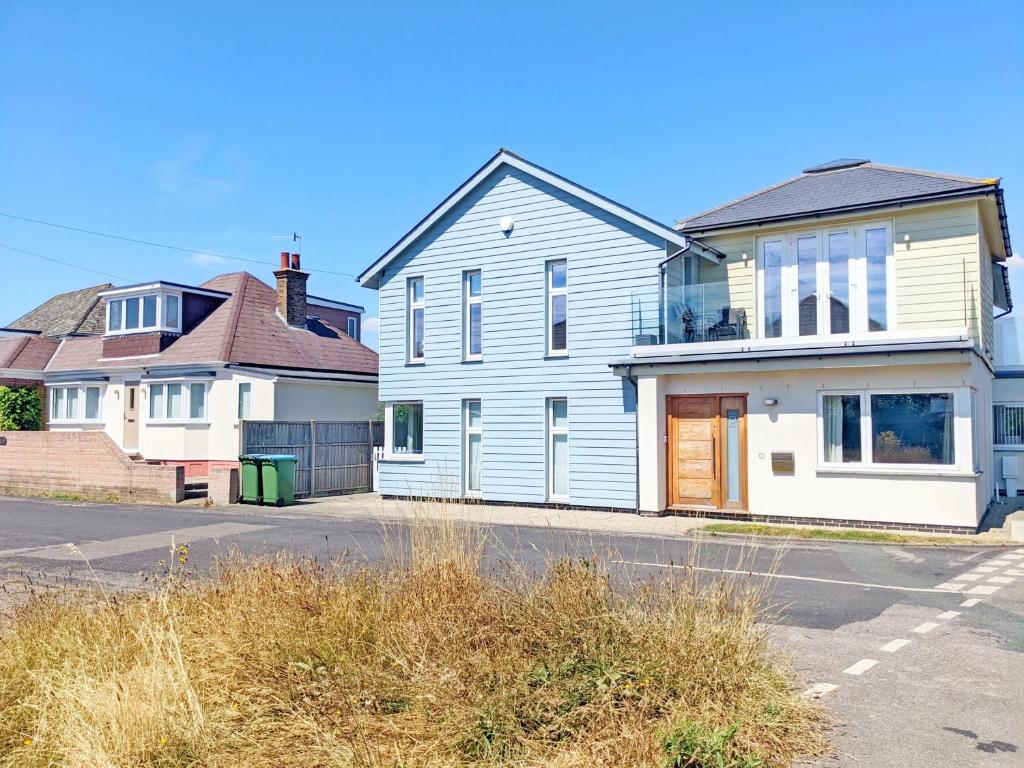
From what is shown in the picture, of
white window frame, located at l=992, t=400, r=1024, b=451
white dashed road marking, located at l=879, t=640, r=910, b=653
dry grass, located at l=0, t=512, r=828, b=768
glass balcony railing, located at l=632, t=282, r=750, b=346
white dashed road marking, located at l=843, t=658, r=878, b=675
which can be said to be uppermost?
glass balcony railing, located at l=632, t=282, r=750, b=346

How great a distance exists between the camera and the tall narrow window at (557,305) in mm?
18766

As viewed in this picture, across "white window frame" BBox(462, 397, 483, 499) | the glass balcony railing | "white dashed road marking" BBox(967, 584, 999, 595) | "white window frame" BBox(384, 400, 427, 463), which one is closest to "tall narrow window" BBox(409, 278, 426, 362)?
"white window frame" BBox(384, 400, 427, 463)

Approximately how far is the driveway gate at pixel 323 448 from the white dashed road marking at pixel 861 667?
17193 mm

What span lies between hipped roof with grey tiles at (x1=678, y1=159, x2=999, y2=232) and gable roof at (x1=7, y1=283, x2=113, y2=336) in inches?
1008

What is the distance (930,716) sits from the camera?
5109mm

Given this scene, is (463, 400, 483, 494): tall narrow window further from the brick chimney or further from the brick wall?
the brick chimney

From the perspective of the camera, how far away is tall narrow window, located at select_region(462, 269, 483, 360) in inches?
789

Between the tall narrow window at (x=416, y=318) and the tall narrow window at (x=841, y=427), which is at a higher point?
the tall narrow window at (x=416, y=318)

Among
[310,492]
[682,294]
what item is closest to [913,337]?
[682,294]

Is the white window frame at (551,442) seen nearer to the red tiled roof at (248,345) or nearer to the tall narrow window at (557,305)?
the tall narrow window at (557,305)

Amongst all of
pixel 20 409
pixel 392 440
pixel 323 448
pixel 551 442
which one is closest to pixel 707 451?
pixel 551 442

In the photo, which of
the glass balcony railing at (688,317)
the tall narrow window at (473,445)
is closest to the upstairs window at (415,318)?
the tall narrow window at (473,445)

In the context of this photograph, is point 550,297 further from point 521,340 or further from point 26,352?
point 26,352

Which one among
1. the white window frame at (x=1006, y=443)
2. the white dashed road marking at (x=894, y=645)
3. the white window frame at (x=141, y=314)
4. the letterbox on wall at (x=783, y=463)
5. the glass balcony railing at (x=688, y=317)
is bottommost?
the white dashed road marking at (x=894, y=645)
